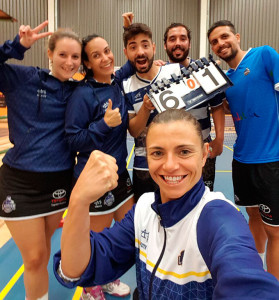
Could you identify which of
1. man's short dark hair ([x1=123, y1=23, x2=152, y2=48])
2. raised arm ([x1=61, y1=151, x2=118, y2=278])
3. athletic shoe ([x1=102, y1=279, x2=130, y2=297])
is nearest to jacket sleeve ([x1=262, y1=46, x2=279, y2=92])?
man's short dark hair ([x1=123, y1=23, x2=152, y2=48])

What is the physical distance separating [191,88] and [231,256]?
130 centimetres

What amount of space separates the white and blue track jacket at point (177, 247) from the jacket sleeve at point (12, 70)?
1181 millimetres

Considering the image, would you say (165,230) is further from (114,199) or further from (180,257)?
(114,199)

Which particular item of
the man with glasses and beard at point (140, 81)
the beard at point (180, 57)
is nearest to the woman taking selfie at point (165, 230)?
the man with glasses and beard at point (140, 81)

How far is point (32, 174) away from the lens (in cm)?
182

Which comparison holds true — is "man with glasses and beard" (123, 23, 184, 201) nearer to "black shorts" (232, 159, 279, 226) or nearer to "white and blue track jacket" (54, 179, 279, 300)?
"black shorts" (232, 159, 279, 226)

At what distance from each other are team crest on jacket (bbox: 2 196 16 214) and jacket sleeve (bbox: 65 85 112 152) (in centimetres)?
53

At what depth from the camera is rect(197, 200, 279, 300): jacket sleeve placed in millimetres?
656

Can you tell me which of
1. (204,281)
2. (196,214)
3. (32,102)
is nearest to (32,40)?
(32,102)

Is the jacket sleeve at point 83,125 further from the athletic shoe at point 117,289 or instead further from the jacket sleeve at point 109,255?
the athletic shoe at point 117,289

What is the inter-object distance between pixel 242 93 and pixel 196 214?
1418 millimetres

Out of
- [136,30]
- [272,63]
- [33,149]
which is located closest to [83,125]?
[33,149]

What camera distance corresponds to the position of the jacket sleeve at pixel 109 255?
1.09 metres

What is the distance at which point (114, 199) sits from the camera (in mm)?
2078
